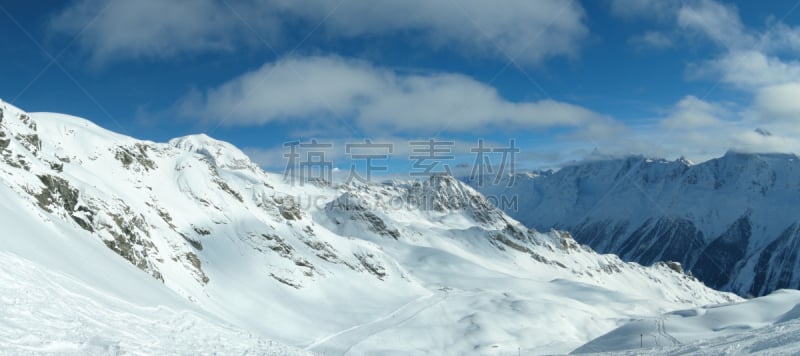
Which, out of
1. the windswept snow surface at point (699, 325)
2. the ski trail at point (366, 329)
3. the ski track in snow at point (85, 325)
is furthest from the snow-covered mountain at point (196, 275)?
the windswept snow surface at point (699, 325)

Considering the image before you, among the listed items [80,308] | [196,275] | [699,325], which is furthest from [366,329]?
[80,308]

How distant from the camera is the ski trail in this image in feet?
240

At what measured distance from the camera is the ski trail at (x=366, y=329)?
240ft

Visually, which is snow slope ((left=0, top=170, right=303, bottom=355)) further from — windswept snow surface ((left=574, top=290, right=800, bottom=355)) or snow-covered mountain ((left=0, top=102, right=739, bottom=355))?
windswept snow surface ((left=574, top=290, right=800, bottom=355))

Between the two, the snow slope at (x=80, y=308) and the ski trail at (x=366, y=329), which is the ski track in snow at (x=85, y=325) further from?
the ski trail at (x=366, y=329)

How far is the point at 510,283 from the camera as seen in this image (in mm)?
180500

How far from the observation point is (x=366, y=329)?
290ft

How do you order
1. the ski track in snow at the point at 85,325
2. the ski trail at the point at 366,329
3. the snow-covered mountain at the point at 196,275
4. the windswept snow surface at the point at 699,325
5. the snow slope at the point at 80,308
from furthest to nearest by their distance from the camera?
the ski trail at the point at 366,329, the windswept snow surface at the point at 699,325, the snow-covered mountain at the point at 196,275, the snow slope at the point at 80,308, the ski track in snow at the point at 85,325

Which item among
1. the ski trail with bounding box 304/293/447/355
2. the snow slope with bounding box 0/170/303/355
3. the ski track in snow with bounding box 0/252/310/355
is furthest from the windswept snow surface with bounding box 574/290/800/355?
the ski trail with bounding box 304/293/447/355

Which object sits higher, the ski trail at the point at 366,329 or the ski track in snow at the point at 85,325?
the ski track in snow at the point at 85,325

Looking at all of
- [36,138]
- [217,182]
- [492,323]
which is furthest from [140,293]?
[217,182]

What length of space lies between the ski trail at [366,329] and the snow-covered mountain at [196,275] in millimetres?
323

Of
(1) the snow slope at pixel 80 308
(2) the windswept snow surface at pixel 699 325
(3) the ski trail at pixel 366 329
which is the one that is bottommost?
(3) the ski trail at pixel 366 329

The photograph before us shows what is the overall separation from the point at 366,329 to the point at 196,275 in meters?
28.6
